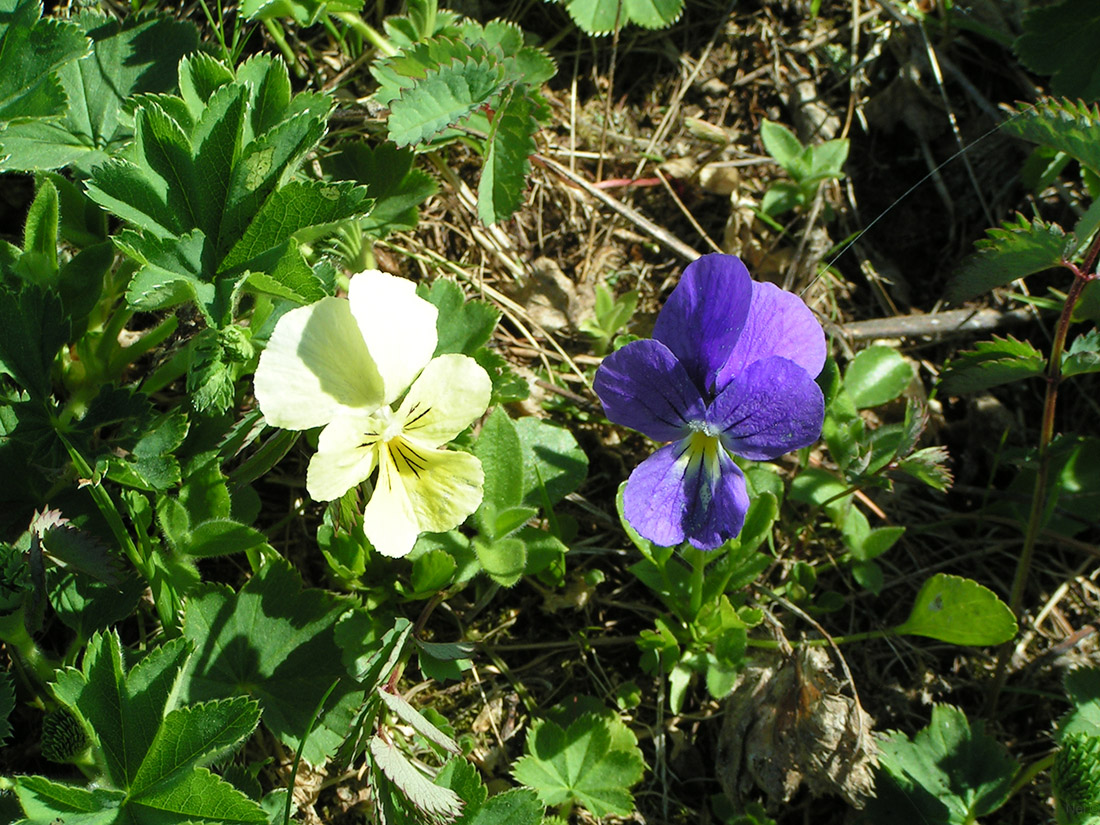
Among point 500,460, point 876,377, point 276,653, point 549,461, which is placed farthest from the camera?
point 876,377

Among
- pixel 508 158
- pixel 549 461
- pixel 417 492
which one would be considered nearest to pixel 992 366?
pixel 549 461

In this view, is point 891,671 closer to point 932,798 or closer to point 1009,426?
point 932,798

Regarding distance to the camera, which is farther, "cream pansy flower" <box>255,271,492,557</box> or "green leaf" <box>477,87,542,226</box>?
"green leaf" <box>477,87,542,226</box>

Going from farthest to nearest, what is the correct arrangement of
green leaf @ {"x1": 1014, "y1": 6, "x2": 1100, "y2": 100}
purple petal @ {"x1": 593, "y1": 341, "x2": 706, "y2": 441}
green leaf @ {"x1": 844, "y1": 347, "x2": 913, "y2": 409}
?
green leaf @ {"x1": 1014, "y1": 6, "x2": 1100, "y2": 100} → green leaf @ {"x1": 844, "y1": 347, "x2": 913, "y2": 409} → purple petal @ {"x1": 593, "y1": 341, "x2": 706, "y2": 441}

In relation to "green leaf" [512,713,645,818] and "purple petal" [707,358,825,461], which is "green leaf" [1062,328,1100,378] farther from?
"green leaf" [512,713,645,818]

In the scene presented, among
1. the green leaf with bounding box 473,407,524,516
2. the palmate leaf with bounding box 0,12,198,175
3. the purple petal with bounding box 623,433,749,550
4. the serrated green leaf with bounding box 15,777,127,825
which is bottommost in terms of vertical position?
the serrated green leaf with bounding box 15,777,127,825

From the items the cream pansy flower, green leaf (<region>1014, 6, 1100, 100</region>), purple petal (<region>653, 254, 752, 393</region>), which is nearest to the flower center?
the cream pansy flower

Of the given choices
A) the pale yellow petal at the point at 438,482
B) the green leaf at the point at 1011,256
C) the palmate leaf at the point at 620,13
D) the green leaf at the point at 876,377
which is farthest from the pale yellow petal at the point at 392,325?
the palmate leaf at the point at 620,13

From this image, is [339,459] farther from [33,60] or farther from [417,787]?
[33,60]
